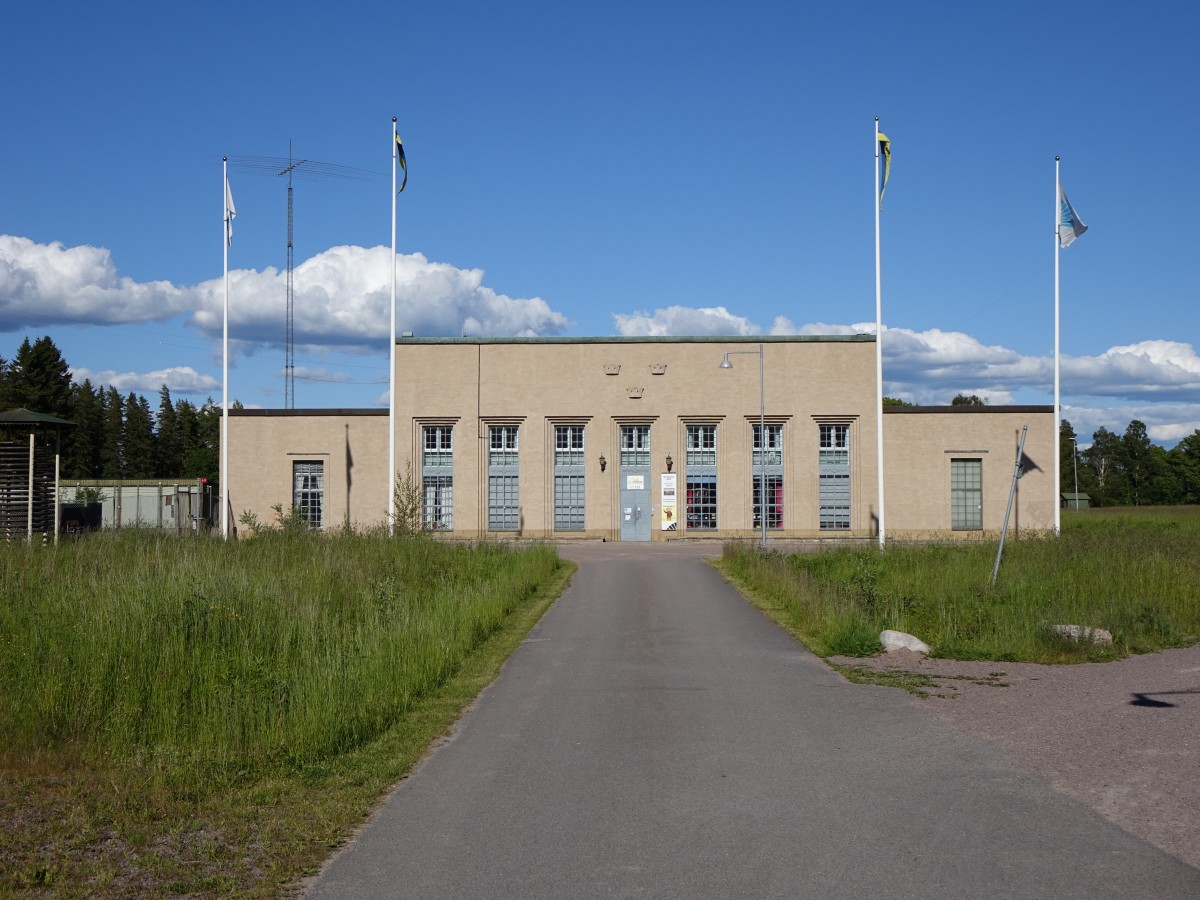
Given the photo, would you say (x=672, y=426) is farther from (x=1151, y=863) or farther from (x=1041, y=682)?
(x=1151, y=863)

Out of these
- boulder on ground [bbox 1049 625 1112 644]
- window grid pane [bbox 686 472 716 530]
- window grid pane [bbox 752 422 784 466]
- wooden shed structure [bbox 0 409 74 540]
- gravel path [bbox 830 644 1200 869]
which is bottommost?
gravel path [bbox 830 644 1200 869]

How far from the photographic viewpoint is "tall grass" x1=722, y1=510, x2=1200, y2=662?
14.9m

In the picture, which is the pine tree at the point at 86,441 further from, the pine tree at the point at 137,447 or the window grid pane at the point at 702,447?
the window grid pane at the point at 702,447

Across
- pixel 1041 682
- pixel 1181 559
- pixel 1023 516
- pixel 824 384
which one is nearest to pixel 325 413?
pixel 824 384

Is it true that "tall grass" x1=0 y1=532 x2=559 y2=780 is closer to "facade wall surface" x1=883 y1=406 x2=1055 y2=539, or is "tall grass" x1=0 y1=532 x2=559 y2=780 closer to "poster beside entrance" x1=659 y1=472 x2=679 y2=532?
"poster beside entrance" x1=659 y1=472 x2=679 y2=532

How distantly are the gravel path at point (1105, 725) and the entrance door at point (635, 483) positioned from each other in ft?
112

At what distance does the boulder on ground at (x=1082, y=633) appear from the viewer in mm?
14695

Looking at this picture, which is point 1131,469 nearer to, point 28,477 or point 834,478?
point 834,478

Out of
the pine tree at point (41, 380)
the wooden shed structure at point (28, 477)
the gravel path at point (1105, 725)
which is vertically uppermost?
the pine tree at point (41, 380)

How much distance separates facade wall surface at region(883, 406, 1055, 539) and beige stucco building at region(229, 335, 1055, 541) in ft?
0.21

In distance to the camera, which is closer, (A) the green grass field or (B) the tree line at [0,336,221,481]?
(A) the green grass field

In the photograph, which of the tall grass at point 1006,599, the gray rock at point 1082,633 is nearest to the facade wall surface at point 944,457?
the tall grass at point 1006,599

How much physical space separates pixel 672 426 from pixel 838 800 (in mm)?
41502

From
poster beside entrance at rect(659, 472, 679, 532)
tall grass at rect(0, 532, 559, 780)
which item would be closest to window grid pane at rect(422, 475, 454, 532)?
poster beside entrance at rect(659, 472, 679, 532)
